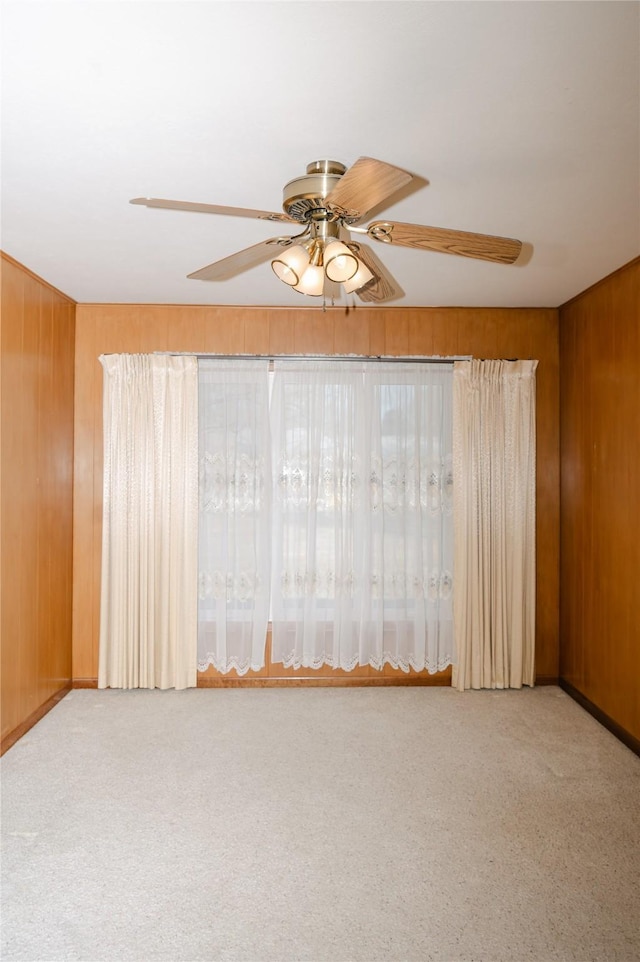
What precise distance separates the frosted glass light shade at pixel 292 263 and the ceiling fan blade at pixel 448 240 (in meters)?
0.22

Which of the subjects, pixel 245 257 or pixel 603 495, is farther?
pixel 603 495

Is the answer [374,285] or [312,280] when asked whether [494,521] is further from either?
[312,280]

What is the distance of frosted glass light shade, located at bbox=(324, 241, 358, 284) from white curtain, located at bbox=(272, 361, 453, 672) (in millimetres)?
2256

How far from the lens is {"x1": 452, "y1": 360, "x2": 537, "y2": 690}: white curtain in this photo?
415 centimetres

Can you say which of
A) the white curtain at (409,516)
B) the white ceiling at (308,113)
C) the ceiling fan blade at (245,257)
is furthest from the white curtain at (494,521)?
the ceiling fan blade at (245,257)

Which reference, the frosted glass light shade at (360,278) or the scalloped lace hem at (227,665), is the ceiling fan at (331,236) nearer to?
the frosted glass light shade at (360,278)

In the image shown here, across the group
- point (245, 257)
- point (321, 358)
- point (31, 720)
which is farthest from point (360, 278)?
point (31, 720)

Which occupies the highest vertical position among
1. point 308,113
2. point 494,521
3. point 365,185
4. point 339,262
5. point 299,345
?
point 308,113

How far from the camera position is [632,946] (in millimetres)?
1939

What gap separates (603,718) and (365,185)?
3.33 m

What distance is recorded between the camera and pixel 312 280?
81.3 inches

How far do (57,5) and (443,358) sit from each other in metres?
3.10

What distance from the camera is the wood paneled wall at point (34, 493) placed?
10.6 ft

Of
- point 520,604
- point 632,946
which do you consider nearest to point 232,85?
point 632,946
